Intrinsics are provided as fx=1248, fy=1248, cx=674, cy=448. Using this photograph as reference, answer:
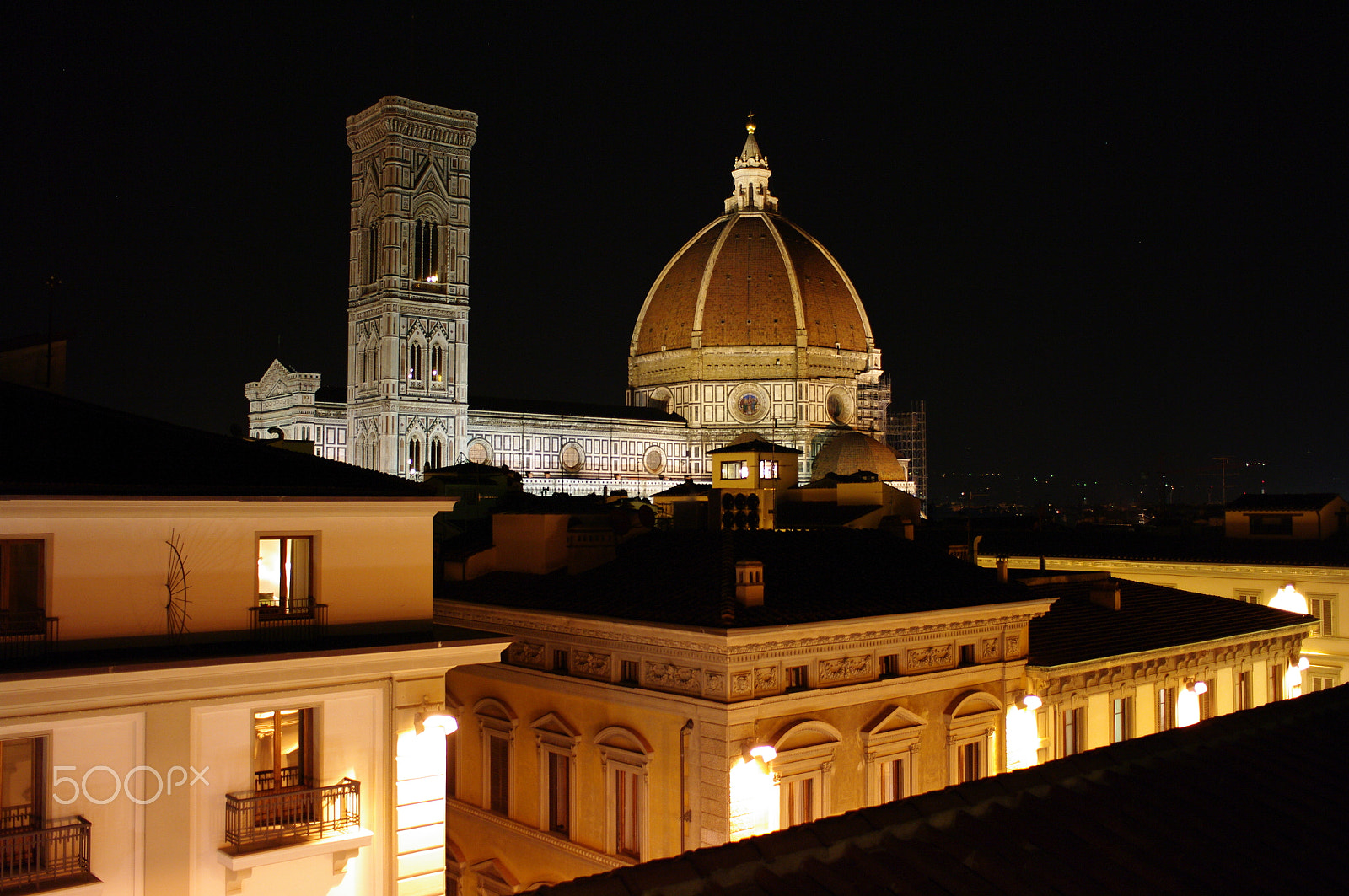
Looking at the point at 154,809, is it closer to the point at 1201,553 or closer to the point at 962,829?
the point at 962,829

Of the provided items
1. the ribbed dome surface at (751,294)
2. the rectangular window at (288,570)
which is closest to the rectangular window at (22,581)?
the rectangular window at (288,570)

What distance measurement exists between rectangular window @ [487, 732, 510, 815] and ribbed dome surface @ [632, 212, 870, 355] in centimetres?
7201

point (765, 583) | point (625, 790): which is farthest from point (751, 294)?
point (625, 790)

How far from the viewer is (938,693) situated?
17.4 metres

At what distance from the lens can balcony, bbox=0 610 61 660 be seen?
32.5 ft

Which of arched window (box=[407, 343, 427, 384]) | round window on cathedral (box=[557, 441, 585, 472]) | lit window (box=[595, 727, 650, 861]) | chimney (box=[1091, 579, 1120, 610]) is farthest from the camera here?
round window on cathedral (box=[557, 441, 585, 472])

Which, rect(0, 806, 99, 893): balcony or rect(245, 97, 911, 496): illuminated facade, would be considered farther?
rect(245, 97, 911, 496): illuminated facade

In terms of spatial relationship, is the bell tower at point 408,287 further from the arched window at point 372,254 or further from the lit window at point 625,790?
the lit window at point 625,790

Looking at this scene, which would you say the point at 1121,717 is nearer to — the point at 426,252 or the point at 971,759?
the point at 971,759

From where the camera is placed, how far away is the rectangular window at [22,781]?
9.64 m

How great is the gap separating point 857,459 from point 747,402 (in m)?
14.6

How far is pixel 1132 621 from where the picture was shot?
22.3 m

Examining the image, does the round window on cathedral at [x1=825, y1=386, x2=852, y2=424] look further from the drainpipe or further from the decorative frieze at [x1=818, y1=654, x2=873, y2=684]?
the drainpipe

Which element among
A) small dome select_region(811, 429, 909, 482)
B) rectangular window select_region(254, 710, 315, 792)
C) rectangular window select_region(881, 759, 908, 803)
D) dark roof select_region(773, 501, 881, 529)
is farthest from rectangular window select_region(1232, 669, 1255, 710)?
small dome select_region(811, 429, 909, 482)
